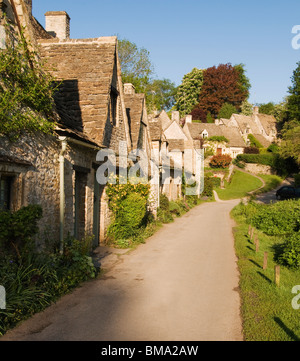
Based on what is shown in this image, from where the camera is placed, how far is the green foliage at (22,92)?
711 centimetres

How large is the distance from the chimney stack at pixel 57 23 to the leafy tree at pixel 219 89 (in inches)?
2618

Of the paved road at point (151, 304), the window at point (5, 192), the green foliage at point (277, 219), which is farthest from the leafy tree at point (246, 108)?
the window at point (5, 192)

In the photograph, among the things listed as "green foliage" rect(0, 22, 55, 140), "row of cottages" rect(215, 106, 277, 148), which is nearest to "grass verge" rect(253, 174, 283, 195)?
"row of cottages" rect(215, 106, 277, 148)

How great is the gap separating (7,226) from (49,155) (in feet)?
9.89

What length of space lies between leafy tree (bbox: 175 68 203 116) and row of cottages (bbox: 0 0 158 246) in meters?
67.0

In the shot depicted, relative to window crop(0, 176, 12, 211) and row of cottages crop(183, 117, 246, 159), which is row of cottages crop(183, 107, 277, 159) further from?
window crop(0, 176, 12, 211)

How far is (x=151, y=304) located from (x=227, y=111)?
74.8 metres

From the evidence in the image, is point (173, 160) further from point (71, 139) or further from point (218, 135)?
point (218, 135)

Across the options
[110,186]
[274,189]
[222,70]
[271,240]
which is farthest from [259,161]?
[110,186]

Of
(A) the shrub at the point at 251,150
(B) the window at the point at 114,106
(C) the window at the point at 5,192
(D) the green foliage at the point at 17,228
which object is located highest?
(A) the shrub at the point at 251,150

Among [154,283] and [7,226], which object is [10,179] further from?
[154,283]

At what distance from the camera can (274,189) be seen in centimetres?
4588

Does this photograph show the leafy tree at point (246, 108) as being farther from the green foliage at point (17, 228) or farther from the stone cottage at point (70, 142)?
the green foliage at point (17, 228)

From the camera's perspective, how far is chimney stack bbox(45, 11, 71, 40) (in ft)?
57.1
